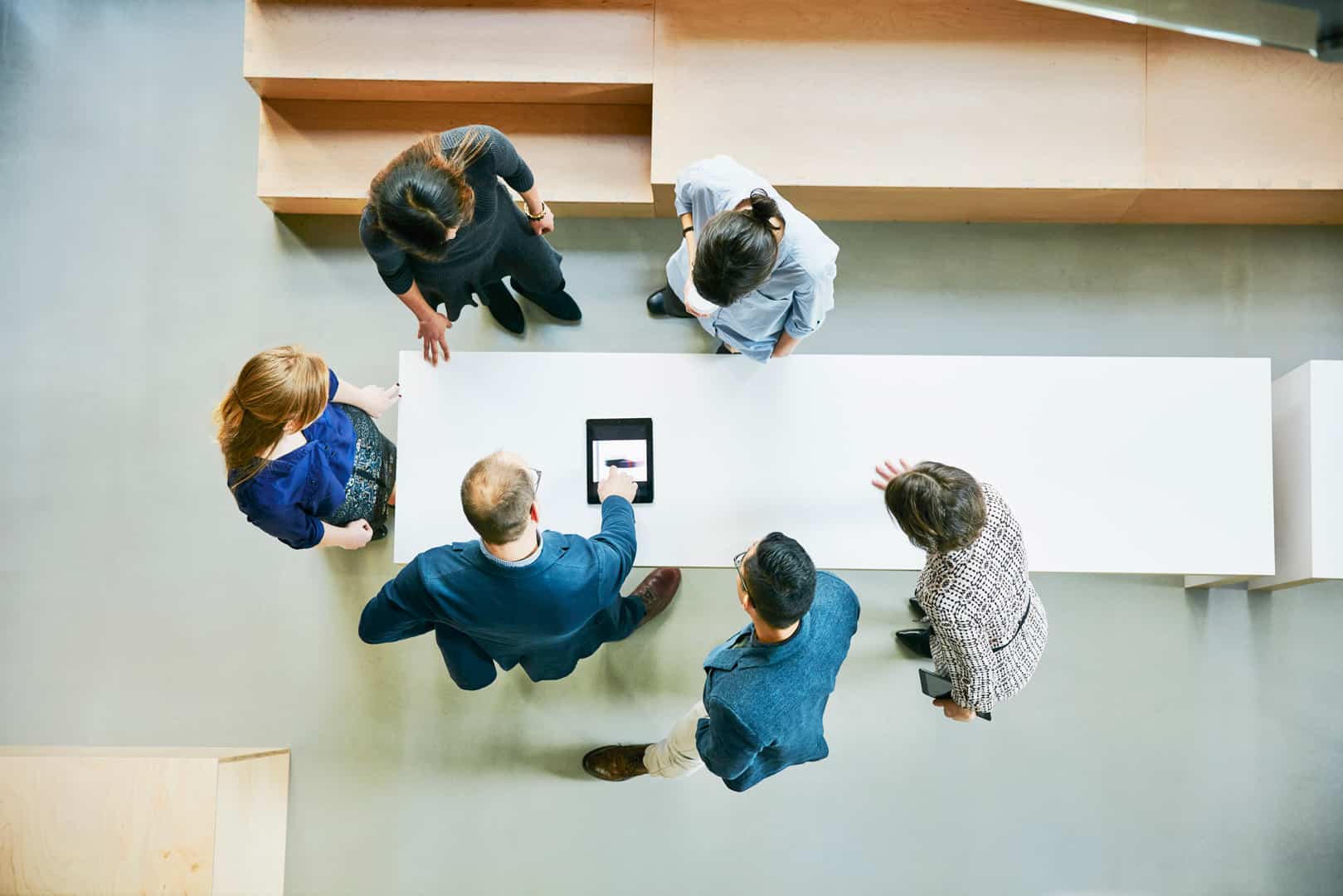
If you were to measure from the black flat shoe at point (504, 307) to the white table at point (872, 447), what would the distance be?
53cm

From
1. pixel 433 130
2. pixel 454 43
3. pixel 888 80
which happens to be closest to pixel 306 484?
pixel 433 130

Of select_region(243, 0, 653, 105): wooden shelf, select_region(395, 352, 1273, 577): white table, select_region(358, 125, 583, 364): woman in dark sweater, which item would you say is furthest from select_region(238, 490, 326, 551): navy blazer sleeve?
select_region(243, 0, 653, 105): wooden shelf

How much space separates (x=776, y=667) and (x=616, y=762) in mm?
1160

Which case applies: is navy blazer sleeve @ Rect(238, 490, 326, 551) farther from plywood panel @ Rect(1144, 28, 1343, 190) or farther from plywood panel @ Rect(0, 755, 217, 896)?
plywood panel @ Rect(1144, 28, 1343, 190)

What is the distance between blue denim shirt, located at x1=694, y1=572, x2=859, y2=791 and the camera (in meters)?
1.68

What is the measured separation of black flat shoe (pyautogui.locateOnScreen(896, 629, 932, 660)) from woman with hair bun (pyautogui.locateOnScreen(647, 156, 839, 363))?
112 cm

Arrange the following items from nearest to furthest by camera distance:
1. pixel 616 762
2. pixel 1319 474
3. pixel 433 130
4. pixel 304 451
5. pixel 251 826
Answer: pixel 304 451
pixel 1319 474
pixel 251 826
pixel 616 762
pixel 433 130

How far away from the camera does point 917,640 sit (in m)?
2.65

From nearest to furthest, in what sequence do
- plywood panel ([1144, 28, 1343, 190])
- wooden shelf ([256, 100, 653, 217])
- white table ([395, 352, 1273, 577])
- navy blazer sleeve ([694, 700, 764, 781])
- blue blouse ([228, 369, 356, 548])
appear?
navy blazer sleeve ([694, 700, 764, 781]), blue blouse ([228, 369, 356, 548]), white table ([395, 352, 1273, 577]), plywood panel ([1144, 28, 1343, 190]), wooden shelf ([256, 100, 653, 217])

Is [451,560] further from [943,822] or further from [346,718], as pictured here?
[943,822]

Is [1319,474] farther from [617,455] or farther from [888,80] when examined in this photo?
[617,455]

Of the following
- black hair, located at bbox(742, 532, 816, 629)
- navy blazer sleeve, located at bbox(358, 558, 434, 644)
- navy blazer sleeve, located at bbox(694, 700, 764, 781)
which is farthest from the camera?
navy blazer sleeve, located at bbox(358, 558, 434, 644)

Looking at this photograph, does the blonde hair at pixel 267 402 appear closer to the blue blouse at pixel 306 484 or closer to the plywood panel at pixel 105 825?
the blue blouse at pixel 306 484

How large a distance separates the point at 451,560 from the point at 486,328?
1.29 metres
